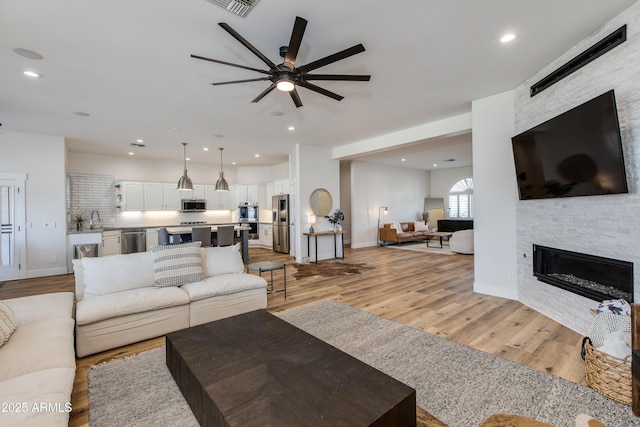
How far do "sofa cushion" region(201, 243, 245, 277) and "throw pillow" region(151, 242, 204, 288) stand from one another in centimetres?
23

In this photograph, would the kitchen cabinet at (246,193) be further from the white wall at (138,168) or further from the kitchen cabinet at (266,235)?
the kitchen cabinet at (266,235)

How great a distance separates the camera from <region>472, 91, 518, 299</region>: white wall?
4.00 meters

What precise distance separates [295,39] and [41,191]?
644cm

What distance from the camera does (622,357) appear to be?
6.32 ft

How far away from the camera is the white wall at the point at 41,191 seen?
5484 mm

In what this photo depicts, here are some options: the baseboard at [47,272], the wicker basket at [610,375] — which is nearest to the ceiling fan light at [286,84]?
the wicker basket at [610,375]

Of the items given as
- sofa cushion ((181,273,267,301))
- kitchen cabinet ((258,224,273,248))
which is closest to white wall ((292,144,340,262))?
kitchen cabinet ((258,224,273,248))

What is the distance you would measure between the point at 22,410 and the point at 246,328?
1.26m

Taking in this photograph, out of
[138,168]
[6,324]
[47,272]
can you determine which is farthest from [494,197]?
[138,168]

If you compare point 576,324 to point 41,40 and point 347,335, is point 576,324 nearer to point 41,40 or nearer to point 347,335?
point 347,335

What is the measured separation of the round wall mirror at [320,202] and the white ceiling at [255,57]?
7.10 feet

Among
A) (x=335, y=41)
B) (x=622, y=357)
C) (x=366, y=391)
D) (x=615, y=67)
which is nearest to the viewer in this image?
(x=366, y=391)

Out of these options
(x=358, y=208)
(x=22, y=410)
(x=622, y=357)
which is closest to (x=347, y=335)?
(x=622, y=357)

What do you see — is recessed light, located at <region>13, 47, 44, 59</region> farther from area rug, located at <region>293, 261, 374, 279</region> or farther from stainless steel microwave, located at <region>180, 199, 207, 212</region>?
stainless steel microwave, located at <region>180, 199, 207, 212</region>
